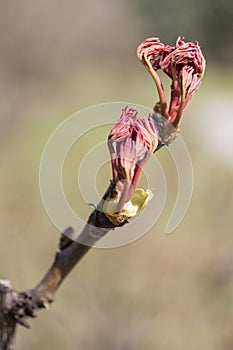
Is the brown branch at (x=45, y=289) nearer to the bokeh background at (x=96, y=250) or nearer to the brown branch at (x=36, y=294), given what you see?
the brown branch at (x=36, y=294)

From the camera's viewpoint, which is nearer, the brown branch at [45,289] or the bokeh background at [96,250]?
the brown branch at [45,289]

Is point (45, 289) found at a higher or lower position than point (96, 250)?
lower

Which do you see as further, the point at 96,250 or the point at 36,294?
the point at 96,250

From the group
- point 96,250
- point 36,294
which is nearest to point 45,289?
point 36,294

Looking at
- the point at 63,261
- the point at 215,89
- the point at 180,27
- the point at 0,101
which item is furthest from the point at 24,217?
the point at 180,27

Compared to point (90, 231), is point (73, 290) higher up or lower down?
higher up

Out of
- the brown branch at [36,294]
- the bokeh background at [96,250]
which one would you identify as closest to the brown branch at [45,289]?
the brown branch at [36,294]

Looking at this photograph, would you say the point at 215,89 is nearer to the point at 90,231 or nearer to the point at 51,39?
the point at 51,39

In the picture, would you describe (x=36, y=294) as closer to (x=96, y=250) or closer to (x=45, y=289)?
(x=45, y=289)
